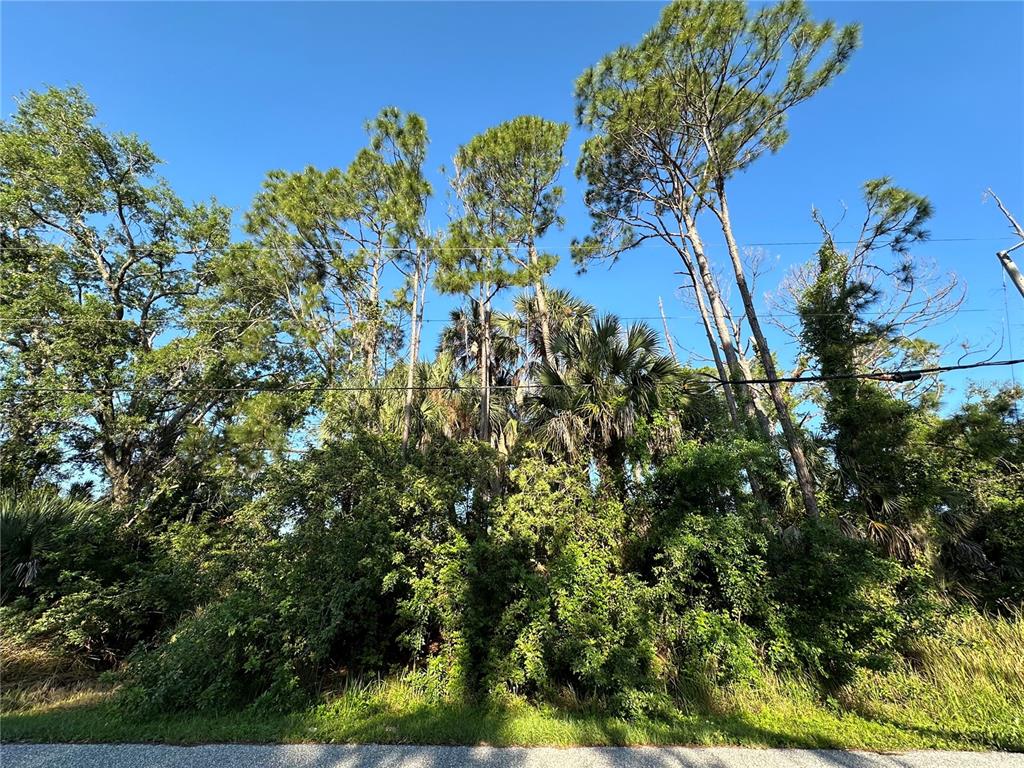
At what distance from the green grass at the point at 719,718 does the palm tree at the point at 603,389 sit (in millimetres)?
4303

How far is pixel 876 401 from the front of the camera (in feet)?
29.2

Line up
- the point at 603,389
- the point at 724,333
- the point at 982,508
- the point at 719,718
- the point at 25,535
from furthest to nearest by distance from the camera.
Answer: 1. the point at 724,333
2. the point at 603,389
3. the point at 982,508
4. the point at 25,535
5. the point at 719,718

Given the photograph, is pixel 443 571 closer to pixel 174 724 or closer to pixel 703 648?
pixel 174 724

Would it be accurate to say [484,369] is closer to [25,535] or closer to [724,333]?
[724,333]

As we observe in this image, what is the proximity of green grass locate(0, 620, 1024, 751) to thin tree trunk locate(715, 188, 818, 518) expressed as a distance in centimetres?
252

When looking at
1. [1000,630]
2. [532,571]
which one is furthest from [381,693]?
[1000,630]

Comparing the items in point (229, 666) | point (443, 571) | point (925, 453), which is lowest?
point (229, 666)

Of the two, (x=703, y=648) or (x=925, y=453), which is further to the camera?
(x=925, y=453)

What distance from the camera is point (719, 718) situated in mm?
4715

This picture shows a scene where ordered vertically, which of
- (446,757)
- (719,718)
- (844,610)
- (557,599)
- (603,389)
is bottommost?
(446,757)

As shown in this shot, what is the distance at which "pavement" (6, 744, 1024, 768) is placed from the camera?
3.70 m

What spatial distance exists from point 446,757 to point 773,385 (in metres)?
9.09

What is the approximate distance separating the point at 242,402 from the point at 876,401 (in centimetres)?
1667

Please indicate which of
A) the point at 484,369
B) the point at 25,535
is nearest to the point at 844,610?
the point at 484,369
